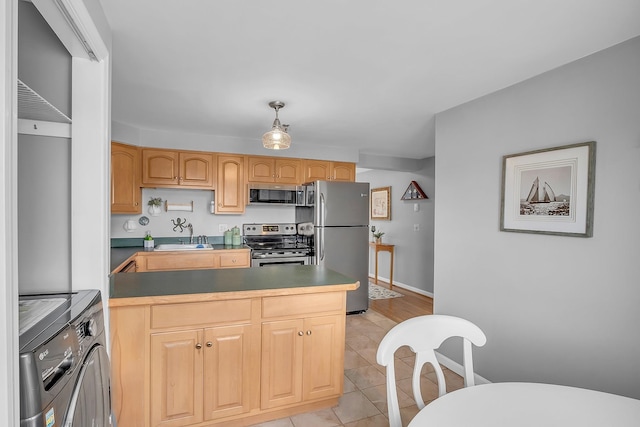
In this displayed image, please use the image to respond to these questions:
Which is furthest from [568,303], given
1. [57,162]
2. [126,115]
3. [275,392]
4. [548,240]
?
[126,115]

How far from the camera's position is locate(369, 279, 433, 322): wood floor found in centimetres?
435

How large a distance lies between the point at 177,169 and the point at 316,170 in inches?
70.7

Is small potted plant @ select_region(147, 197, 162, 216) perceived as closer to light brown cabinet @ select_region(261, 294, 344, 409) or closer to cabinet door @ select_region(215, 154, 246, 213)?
cabinet door @ select_region(215, 154, 246, 213)

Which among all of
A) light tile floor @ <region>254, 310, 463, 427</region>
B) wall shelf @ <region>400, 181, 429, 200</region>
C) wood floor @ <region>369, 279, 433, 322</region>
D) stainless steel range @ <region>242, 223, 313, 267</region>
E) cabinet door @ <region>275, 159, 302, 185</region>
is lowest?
wood floor @ <region>369, 279, 433, 322</region>

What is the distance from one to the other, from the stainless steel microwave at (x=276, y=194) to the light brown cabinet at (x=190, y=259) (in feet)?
2.39

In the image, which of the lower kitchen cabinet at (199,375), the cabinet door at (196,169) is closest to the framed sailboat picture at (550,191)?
the lower kitchen cabinet at (199,375)

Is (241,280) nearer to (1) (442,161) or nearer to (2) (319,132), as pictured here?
(1) (442,161)

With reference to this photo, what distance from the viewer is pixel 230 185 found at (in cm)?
422

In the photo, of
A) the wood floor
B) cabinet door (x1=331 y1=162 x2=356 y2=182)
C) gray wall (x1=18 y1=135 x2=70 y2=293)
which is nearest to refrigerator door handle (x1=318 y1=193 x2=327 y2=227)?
cabinet door (x1=331 y1=162 x2=356 y2=182)

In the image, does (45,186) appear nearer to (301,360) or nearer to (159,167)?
(301,360)

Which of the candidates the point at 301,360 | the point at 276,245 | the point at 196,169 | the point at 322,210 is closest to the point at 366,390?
the point at 301,360

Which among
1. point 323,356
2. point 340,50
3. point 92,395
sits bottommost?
point 323,356

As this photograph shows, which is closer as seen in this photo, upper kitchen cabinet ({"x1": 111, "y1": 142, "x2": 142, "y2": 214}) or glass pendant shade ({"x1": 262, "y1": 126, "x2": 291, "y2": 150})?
glass pendant shade ({"x1": 262, "y1": 126, "x2": 291, "y2": 150})

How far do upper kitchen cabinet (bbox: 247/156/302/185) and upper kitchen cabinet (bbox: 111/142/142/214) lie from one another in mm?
1296
